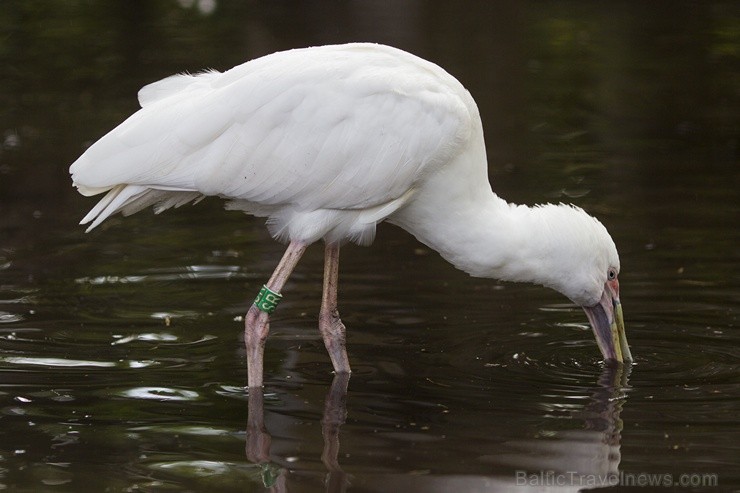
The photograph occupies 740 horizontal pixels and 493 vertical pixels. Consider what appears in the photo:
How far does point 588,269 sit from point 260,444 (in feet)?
7.57

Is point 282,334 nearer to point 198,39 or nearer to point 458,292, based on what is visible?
point 458,292

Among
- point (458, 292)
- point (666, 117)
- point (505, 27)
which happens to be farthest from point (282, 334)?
point (505, 27)

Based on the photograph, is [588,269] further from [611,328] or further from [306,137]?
[306,137]

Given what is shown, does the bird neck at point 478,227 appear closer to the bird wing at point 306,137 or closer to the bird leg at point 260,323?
the bird wing at point 306,137

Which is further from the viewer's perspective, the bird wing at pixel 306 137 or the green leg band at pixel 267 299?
the green leg band at pixel 267 299

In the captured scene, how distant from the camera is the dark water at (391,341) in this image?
7000mm

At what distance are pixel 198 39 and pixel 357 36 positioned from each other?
250cm

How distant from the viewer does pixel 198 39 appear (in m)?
21.4

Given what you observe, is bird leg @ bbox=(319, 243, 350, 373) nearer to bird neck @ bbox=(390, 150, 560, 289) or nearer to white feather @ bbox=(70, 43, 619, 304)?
white feather @ bbox=(70, 43, 619, 304)

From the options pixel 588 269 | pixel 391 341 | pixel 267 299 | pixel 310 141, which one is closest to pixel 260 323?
pixel 267 299

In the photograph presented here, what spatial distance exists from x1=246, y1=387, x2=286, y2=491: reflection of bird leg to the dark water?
16mm

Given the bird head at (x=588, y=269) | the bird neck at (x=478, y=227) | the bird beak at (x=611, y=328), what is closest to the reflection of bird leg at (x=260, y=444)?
the bird neck at (x=478, y=227)

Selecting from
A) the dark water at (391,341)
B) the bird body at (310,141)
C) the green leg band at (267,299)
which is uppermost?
the bird body at (310,141)

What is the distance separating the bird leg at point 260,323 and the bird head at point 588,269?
1.49 metres
